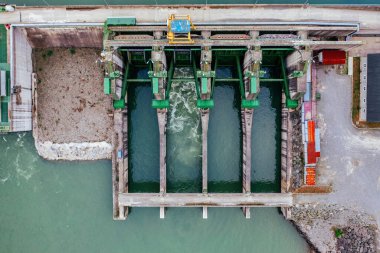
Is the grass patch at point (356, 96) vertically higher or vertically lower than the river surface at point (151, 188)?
higher

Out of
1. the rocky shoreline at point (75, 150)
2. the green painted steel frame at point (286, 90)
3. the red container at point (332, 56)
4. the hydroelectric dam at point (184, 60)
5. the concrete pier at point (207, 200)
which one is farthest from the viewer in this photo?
the rocky shoreline at point (75, 150)

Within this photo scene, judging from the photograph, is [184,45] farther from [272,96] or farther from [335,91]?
[335,91]

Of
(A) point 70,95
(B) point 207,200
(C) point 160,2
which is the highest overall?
(C) point 160,2

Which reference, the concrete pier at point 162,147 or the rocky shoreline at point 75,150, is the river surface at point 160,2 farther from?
the rocky shoreline at point 75,150

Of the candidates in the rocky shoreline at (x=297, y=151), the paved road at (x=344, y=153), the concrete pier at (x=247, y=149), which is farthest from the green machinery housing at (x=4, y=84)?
the paved road at (x=344, y=153)

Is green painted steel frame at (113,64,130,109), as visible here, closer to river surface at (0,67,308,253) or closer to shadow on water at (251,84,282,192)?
river surface at (0,67,308,253)

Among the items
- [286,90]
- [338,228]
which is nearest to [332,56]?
[286,90]

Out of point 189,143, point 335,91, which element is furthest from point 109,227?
point 335,91

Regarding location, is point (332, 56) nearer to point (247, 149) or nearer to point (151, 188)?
point (247, 149)
